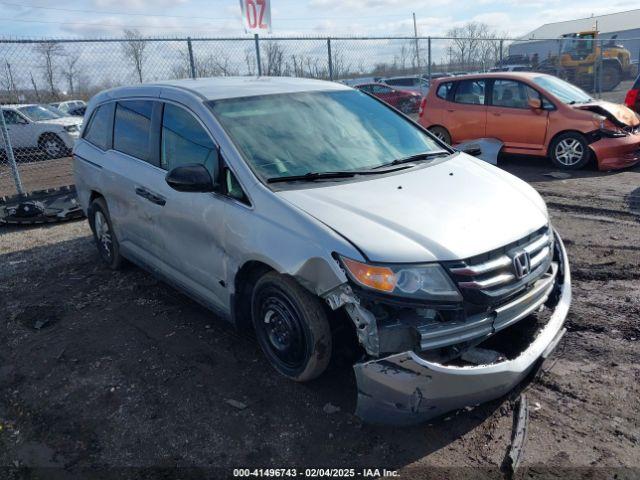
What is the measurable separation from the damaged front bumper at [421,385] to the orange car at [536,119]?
7297 mm

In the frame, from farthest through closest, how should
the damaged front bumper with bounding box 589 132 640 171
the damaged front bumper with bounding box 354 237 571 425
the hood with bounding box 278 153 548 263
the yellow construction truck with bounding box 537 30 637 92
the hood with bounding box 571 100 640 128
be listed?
the yellow construction truck with bounding box 537 30 637 92, the hood with bounding box 571 100 640 128, the damaged front bumper with bounding box 589 132 640 171, the hood with bounding box 278 153 548 263, the damaged front bumper with bounding box 354 237 571 425

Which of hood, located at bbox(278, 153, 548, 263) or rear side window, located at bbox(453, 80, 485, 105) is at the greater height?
rear side window, located at bbox(453, 80, 485, 105)

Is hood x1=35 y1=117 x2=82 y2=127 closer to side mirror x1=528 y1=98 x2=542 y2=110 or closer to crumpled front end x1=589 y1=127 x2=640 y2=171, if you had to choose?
side mirror x1=528 y1=98 x2=542 y2=110

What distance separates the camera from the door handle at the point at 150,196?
4113 mm

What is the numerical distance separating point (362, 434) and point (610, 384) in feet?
Result: 5.12

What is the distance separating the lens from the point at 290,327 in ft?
10.5

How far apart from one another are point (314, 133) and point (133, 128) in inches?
71.2

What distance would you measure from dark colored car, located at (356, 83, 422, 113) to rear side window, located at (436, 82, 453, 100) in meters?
11.6

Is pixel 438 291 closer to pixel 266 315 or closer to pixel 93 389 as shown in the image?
pixel 266 315

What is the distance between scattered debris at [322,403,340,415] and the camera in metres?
3.16

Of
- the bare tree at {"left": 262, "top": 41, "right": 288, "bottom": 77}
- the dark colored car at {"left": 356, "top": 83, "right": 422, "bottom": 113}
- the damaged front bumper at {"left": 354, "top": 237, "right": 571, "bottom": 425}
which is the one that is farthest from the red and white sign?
the dark colored car at {"left": 356, "top": 83, "right": 422, "bottom": 113}

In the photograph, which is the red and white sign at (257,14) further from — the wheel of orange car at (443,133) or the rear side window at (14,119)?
the rear side window at (14,119)

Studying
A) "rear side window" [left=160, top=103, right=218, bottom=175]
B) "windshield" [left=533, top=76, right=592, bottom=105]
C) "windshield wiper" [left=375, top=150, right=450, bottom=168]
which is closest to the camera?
"rear side window" [left=160, top=103, right=218, bottom=175]

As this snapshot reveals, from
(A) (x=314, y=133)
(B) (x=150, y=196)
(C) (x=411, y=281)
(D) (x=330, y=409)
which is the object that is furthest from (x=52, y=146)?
(C) (x=411, y=281)
